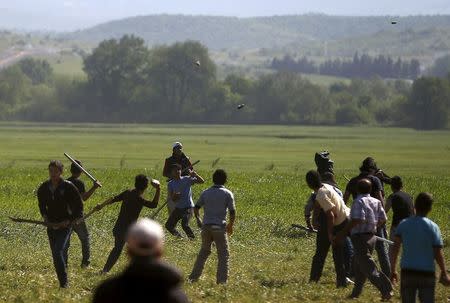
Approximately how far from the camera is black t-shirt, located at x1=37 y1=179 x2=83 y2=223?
14359 mm

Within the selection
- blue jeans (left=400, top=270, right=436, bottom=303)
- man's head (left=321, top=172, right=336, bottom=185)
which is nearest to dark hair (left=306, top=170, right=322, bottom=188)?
man's head (left=321, top=172, right=336, bottom=185)

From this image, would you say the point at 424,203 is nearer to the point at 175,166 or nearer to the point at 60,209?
the point at 60,209

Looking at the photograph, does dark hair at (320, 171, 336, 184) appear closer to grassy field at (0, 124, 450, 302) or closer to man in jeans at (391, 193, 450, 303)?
grassy field at (0, 124, 450, 302)

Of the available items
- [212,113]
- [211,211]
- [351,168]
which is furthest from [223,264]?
[212,113]

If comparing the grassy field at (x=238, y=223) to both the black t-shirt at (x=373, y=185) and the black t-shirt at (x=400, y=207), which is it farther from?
the black t-shirt at (x=373, y=185)

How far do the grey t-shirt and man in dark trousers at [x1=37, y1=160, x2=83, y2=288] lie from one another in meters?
1.69

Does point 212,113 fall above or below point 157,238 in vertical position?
below

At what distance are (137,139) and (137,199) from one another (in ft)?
255

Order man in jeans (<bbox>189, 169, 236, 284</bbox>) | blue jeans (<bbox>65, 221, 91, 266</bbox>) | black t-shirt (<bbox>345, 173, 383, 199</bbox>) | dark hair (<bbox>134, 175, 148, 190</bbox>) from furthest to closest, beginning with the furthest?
blue jeans (<bbox>65, 221, 91, 266</bbox>), black t-shirt (<bbox>345, 173, 383, 199</bbox>), dark hair (<bbox>134, 175, 148, 190</bbox>), man in jeans (<bbox>189, 169, 236, 284</bbox>)

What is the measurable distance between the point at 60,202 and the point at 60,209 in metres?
0.09

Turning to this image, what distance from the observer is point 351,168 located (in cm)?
5778

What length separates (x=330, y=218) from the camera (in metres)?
15.0

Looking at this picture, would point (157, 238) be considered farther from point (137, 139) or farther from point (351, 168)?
point (137, 139)

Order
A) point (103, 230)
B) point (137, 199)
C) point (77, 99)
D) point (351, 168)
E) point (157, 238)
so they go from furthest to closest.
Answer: point (77, 99)
point (351, 168)
point (103, 230)
point (137, 199)
point (157, 238)
